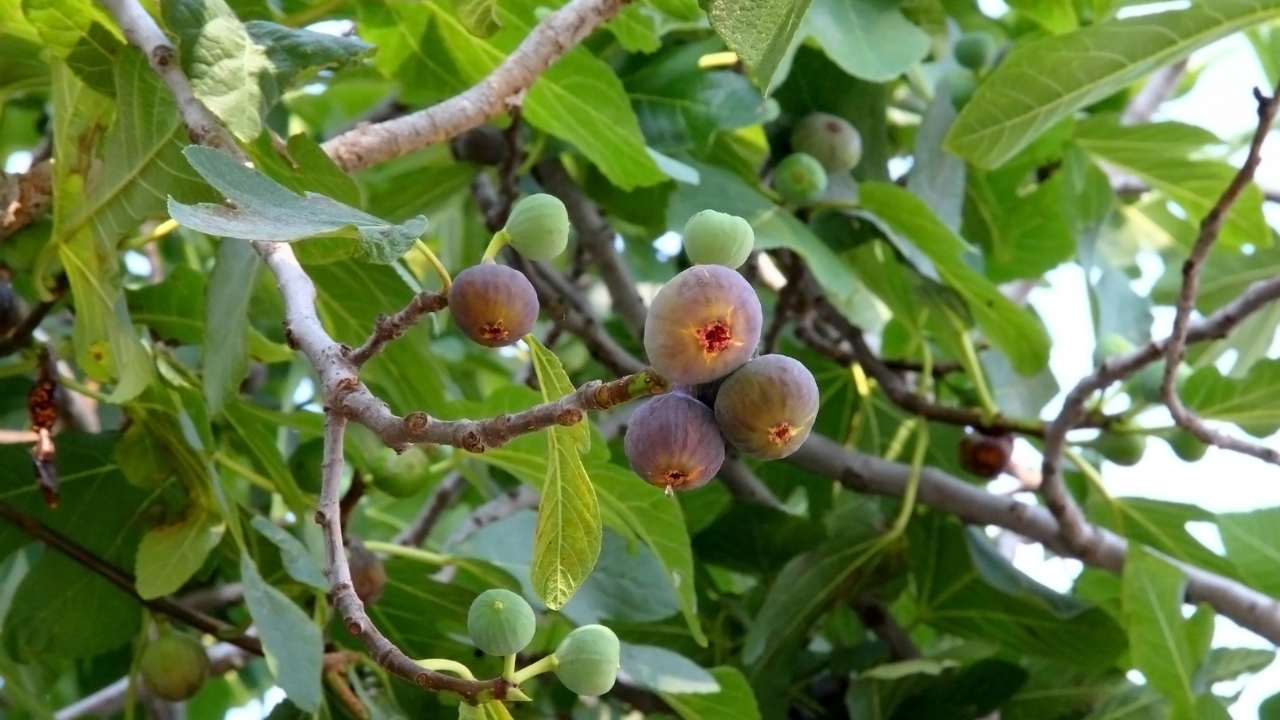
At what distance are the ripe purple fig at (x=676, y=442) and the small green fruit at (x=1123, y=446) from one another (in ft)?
4.10

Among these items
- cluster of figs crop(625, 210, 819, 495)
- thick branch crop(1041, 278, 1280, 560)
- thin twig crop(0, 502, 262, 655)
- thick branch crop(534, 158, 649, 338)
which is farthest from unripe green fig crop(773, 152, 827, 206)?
cluster of figs crop(625, 210, 819, 495)

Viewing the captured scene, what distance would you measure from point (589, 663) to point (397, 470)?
63cm

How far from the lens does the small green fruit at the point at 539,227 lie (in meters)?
0.83

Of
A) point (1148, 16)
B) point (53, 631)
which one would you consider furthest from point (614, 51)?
point (53, 631)

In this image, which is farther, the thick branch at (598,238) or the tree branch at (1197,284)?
the thick branch at (598,238)

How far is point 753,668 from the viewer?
1.65 meters

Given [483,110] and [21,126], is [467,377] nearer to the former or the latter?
[21,126]

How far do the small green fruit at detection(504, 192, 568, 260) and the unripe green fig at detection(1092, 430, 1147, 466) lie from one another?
1.20 metres

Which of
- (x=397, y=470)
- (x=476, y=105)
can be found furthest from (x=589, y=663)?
(x=397, y=470)

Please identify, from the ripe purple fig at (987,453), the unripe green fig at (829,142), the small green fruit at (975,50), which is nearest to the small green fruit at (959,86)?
the small green fruit at (975,50)

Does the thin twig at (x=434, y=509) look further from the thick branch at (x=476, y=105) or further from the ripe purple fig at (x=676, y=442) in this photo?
the ripe purple fig at (x=676, y=442)

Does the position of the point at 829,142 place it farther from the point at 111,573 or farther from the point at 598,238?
the point at 111,573

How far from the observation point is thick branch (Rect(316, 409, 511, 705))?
69cm

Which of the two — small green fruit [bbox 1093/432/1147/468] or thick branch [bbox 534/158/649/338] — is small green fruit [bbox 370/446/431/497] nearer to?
thick branch [bbox 534/158/649/338]
